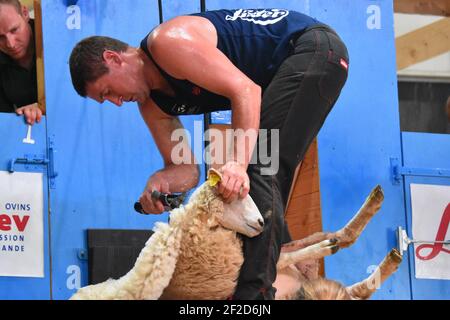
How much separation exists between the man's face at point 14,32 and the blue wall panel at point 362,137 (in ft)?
2.59

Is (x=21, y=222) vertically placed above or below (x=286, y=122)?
below

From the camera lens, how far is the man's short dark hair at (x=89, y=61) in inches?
100

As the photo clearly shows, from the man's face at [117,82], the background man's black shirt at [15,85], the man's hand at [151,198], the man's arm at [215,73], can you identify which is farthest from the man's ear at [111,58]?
the background man's black shirt at [15,85]

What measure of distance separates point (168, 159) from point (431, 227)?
1610mm

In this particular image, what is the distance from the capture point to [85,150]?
3520 mm

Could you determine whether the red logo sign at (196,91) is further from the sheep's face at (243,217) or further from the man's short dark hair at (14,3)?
the man's short dark hair at (14,3)

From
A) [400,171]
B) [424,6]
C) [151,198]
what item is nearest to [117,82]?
[151,198]

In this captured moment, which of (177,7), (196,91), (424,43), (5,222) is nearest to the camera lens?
(196,91)

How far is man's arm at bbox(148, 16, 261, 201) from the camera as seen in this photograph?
7.34 feet

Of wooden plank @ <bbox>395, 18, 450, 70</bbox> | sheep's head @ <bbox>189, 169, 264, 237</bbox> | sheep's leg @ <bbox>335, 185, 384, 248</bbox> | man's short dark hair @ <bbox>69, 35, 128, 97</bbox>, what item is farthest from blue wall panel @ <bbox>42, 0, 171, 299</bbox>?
wooden plank @ <bbox>395, 18, 450, 70</bbox>

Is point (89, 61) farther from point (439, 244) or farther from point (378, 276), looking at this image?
point (439, 244)

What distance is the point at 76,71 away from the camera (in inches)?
101

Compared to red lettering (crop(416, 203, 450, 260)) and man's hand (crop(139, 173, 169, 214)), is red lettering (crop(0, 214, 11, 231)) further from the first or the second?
red lettering (crop(416, 203, 450, 260))

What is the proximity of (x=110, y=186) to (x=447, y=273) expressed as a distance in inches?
63.5
